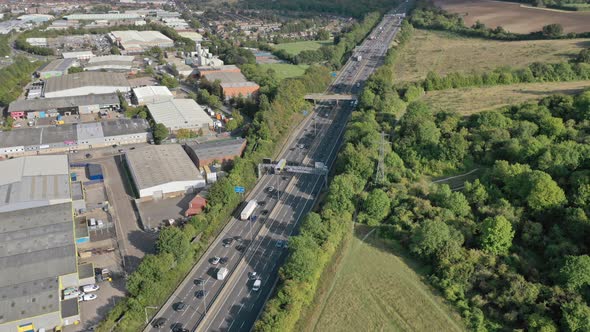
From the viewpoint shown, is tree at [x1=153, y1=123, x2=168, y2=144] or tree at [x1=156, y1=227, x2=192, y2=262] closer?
tree at [x1=156, y1=227, x2=192, y2=262]

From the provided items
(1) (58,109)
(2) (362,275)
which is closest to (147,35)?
(1) (58,109)

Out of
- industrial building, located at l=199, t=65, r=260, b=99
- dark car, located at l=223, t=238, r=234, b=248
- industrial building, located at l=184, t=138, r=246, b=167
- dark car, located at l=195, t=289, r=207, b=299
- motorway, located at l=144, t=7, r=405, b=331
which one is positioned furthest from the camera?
industrial building, located at l=199, t=65, r=260, b=99

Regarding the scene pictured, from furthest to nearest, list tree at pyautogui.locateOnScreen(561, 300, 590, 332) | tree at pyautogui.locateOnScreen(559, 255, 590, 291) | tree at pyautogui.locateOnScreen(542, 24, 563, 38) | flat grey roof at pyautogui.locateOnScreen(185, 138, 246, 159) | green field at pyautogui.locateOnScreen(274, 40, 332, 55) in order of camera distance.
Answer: green field at pyautogui.locateOnScreen(274, 40, 332, 55)
tree at pyautogui.locateOnScreen(542, 24, 563, 38)
flat grey roof at pyautogui.locateOnScreen(185, 138, 246, 159)
tree at pyautogui.locateOnScreen(559, 255, 590, 291)
tree at pyautogui.locateOnScreen(561, 300, 590, 332)

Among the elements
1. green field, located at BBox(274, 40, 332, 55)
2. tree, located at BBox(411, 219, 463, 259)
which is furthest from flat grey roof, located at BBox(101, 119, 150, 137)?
green field, located at BBox(274, 40, 332, 55)

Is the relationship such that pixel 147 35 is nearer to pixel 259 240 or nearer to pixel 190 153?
pixel 190 153

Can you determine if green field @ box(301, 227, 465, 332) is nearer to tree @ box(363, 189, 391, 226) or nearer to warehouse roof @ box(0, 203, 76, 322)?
tree @ box(363, 189, 391, 226)

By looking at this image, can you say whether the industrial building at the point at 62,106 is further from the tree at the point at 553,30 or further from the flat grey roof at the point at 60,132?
the tree at the point at 553,30

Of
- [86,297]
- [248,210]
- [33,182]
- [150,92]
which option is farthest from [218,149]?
[150,92]
